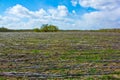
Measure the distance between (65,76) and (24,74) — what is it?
1.30 meters

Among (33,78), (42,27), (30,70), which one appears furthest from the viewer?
(42,27)

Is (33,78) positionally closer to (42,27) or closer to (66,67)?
(66,67)

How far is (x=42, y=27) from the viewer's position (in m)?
70.8

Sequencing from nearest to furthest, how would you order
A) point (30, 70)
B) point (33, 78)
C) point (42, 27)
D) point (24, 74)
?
point (33, 78) < point (24, 74) < point (30, 70) < point (42, 27)

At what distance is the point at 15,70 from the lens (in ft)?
29.0

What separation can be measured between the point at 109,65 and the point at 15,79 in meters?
3.82

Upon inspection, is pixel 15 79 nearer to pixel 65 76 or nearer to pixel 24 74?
pixel 24 74

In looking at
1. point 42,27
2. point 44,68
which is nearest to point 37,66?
point 44,68

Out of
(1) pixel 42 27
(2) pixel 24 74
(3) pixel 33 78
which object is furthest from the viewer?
(1) pixel 42 27

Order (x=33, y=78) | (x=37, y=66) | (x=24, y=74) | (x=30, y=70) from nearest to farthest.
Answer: (x=33, y=78)
(x=24, y=74)
(x=30, y=70)
(x=37, y=66)

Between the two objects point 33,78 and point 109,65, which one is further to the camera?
point 109,65

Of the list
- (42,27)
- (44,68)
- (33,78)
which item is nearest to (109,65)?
(44,68)

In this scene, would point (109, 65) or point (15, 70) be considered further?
point (109, 65)

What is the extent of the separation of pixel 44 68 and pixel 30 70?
558 millimetres
